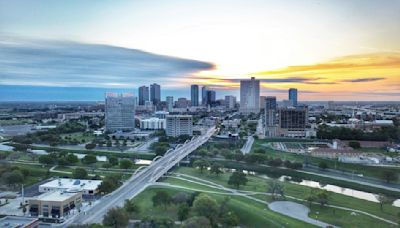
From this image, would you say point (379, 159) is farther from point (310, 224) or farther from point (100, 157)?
point (100, 157)

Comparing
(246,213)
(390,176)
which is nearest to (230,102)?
(390,176)

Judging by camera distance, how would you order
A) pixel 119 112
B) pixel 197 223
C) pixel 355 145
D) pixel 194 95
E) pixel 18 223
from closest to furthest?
pixel 197 223
pixel 18 223
pixel 355 145
pixel 119 112
pixel 194 95

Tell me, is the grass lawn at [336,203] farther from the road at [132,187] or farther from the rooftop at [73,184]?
the rooftop at [73,184]

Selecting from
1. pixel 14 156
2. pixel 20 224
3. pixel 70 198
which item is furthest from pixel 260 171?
pixel 14 156

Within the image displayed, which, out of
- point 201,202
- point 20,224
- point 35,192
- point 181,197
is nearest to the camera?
point 20,224

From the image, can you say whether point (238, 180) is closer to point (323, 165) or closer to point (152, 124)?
point (323, 165)
